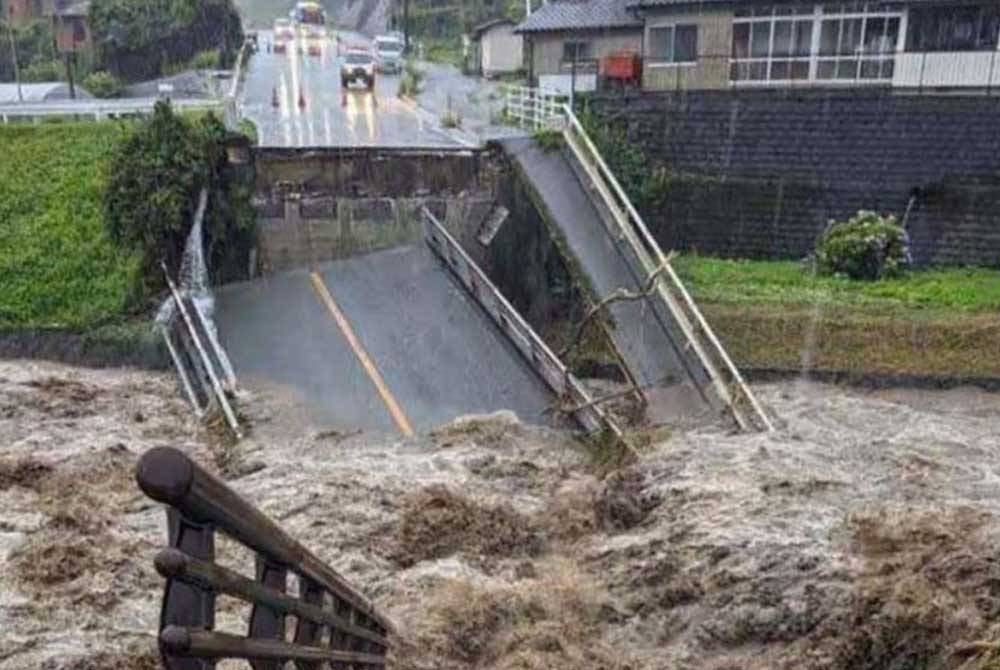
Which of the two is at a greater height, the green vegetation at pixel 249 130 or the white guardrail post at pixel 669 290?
the green vegetation at pixel 249 130

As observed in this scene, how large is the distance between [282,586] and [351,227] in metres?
13.2

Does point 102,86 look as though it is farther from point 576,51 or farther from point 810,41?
point 810,41

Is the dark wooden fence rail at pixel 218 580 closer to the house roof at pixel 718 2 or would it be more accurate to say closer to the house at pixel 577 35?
the house roof at pixel 718 2

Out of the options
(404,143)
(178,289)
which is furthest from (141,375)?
(404,143)

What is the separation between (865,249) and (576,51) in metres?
11.6

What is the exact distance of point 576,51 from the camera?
79.6ft

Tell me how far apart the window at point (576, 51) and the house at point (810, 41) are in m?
2.59

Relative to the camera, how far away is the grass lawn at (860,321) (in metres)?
13.0

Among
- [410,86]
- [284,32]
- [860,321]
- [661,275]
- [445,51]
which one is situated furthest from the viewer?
[284,32]

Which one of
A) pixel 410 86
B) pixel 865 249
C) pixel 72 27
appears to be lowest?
pixel 865 249

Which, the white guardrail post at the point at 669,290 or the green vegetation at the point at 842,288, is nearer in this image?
the white guardrail post at the point at 669,290

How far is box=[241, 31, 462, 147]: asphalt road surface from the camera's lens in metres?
17.8

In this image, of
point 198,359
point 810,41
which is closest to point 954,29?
point 810,41

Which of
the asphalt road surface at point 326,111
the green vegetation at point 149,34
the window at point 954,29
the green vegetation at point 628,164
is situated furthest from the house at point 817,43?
the green vegetation at point 149,34
